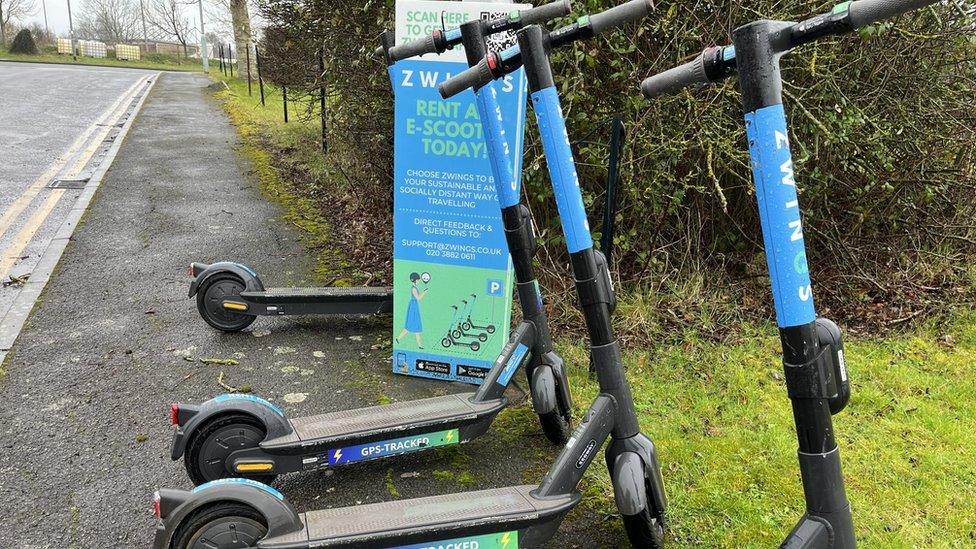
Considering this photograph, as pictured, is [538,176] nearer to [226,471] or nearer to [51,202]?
[226,471]

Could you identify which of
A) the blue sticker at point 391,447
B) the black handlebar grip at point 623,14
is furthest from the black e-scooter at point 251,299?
the black handlebar grip at point 623,14

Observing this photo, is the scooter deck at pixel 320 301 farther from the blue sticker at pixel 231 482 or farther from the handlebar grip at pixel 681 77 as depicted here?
the handlebar grip at pixel 681 77

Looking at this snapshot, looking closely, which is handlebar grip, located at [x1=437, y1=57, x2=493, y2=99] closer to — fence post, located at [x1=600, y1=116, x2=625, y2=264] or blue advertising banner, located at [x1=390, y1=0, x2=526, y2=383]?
blue advertising banner, located at [x1=390, y1=0, x2=526, y2=383]

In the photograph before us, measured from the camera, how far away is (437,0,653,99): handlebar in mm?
2371

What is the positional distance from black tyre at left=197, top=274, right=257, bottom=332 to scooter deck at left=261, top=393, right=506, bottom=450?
166cm

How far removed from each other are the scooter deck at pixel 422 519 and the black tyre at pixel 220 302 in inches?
94.0

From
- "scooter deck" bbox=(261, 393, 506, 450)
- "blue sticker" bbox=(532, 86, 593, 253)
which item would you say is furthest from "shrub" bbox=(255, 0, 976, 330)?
"blue sticker" bbox=(532, 86, 593, 253)

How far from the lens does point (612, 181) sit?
3.82 meters

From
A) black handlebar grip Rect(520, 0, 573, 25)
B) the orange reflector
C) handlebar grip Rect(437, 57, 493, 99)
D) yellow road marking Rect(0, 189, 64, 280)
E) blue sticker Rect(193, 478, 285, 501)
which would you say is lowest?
the orange reflector

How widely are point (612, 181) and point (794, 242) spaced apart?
218 cm

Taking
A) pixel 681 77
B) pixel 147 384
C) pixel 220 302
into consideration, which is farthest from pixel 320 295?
pixel 681 77

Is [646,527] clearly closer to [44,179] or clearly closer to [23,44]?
[44,179]

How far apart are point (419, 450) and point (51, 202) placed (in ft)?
21.2

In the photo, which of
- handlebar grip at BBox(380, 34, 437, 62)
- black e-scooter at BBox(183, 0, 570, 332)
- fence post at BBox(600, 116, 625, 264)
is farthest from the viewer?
black e-scooter at BBox(183, 0, 570, 332)
